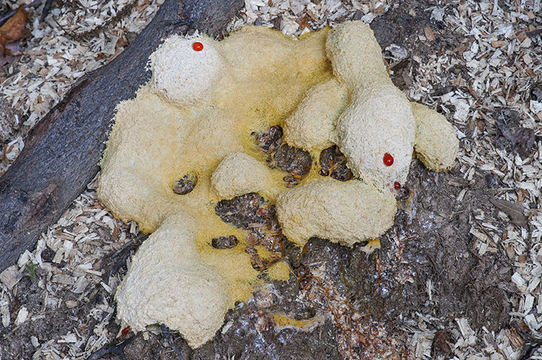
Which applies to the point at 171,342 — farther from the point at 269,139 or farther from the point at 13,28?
the point at 13,28

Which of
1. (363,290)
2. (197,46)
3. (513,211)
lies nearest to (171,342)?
(363,290)

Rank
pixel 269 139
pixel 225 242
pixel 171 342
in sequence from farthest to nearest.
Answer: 1. pixel 269 139
2. pixel 225 242
3. pixel 171 342

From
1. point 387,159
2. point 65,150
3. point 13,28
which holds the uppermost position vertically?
point 13,28

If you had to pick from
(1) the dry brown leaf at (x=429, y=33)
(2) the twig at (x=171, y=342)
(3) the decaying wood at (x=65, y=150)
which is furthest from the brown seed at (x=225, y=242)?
(1) the dry brown leaf at (x=429, y=33)

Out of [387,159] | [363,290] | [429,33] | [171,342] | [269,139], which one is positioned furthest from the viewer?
[429,33]

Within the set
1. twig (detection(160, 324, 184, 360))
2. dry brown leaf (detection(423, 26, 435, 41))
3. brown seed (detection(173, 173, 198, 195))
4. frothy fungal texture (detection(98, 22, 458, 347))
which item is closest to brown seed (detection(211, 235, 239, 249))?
frothy fungal texture (detection(98, 22, 458, 347))
